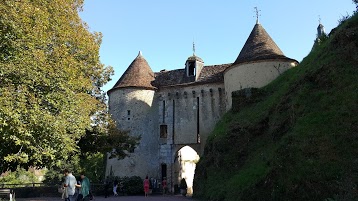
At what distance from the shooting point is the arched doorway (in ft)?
112

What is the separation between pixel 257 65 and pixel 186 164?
13.9 metres

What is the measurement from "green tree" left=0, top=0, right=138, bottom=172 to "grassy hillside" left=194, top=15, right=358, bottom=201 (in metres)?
7.73

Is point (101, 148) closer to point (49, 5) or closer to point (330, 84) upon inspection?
point (49, 5)

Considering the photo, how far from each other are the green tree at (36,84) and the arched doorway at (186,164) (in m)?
19.2

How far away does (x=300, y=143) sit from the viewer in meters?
12.5

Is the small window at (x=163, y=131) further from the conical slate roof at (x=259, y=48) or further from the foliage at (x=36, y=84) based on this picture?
the foliage at (x=36, y=84)

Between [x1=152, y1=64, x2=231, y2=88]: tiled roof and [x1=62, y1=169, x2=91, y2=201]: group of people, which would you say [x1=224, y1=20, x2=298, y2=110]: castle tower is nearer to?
[x1=152, y1=64, x2=231, y2=88]: tiled roof

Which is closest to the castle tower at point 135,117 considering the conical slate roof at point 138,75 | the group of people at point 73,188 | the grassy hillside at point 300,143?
the conical slate roof at point 138,75

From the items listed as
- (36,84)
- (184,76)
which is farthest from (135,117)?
(36,84)

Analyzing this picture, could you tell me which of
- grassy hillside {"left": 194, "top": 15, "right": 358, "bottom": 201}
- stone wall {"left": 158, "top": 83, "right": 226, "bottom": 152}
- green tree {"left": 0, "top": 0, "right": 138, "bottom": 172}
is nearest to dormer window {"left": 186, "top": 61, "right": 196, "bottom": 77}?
stone wall {"left": 158, "top": 83, "right": 226, "bottom": 152}

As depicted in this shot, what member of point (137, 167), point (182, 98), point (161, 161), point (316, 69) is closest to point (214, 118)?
point (182, 98)

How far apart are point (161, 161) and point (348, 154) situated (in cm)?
2285

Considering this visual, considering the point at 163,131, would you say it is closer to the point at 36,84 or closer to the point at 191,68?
the point at 191,68

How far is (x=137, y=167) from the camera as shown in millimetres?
31250
